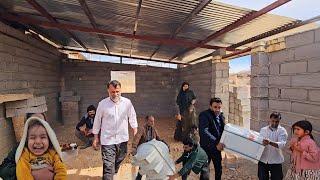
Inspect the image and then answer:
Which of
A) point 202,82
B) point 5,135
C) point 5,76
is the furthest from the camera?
point 202,82

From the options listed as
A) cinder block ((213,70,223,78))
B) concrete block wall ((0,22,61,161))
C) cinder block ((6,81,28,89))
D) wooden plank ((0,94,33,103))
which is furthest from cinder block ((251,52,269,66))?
cinder block ((6,81,28,89))

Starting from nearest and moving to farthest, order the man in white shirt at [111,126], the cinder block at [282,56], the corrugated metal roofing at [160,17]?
the man in white shirt at [111,126], the cinder block at [282,56], the corrugated metal roofing at [160,17]

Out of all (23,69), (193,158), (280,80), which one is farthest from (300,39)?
(23,69)

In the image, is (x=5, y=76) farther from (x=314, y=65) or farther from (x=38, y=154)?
(x=314, y=65)

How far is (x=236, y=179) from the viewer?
525cm

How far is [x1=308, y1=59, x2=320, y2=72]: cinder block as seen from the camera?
12.9 ft

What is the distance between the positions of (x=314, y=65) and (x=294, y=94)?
604mm

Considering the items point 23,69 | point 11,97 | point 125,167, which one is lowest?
point 125,167

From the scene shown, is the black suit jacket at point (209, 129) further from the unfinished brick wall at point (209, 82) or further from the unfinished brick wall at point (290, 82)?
the unfinished brick wall at point (209, 82)

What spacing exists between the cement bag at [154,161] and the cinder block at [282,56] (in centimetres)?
254

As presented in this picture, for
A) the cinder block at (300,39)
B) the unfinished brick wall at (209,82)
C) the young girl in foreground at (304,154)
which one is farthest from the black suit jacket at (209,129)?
the unfinished brick wall at (209,82)

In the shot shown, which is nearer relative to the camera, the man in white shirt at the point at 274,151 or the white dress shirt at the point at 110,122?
the man in white shirt at the point at 274,151

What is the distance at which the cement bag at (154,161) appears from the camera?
3.10 metres

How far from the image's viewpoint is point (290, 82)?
15.0 ft
